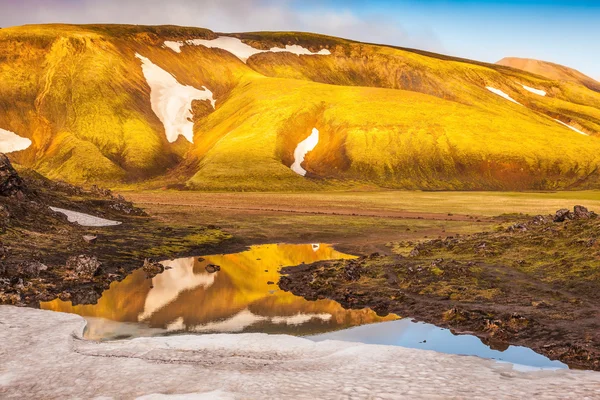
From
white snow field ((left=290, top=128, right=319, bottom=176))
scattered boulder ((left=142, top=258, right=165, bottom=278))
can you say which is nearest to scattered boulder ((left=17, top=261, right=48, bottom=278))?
scattered boulder ((left=142, top=258, right=165, bottom=278))

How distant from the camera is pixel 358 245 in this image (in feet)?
180

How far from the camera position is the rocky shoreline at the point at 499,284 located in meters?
24.1

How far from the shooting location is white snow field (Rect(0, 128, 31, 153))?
624ft

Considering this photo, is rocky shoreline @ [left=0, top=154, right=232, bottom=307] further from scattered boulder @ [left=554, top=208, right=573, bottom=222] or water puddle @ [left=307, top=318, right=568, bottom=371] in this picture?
scattered boulder @ [left=554, top=208, right=573, bottom=222]

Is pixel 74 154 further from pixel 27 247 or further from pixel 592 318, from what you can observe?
pixel 592 318

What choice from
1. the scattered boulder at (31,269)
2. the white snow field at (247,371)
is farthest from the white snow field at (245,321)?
the scattered boulder at (31,269)

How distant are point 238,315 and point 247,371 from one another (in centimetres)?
1094

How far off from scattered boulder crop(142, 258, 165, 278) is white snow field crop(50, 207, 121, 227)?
17577mm

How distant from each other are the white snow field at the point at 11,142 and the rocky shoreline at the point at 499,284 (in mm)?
179863

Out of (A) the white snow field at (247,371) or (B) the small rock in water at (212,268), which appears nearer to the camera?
(A) the white snow field at (247,371)

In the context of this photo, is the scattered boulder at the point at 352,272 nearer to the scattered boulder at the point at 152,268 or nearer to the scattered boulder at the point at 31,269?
the scattered boulder at the point at 152,268

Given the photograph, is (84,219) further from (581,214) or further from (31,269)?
(581,214)

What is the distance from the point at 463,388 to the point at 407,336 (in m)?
8.57

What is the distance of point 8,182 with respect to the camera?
1964 inches
